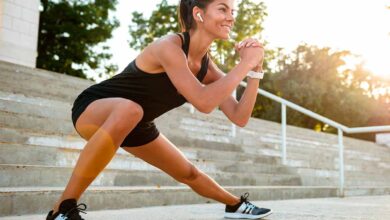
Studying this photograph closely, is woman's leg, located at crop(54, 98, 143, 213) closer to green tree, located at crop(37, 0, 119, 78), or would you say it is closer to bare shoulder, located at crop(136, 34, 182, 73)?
bare shoulder, located at crop(136, 34, 182, 73)

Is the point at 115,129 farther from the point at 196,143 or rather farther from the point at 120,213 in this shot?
the point at 196,143

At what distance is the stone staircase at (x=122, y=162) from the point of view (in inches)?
133

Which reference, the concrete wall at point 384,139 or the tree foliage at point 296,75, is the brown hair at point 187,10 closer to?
the concrete wall at point 384,139

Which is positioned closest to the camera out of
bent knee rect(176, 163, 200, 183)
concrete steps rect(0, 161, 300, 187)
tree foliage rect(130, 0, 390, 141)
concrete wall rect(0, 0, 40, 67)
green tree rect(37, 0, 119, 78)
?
bent knee rect(176, 163, 200, 183)

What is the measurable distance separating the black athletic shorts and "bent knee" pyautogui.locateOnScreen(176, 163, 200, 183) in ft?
1.08

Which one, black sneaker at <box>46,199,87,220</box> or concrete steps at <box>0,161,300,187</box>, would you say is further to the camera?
concrete steps at <box>0,161,300,187</box>

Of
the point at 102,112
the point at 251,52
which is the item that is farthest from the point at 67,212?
the point at 251,52

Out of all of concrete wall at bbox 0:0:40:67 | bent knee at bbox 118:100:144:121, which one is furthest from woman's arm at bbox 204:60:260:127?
concrete wall at bbox 0:0:40:67

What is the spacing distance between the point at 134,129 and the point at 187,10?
710 mm

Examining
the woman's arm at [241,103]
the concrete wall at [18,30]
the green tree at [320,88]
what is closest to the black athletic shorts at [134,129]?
the woman's arm at [241,103]

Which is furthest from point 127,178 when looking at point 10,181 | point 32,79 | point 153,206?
point 32,79

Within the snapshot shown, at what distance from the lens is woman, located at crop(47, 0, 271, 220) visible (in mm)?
2164

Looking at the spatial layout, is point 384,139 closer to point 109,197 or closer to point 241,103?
point 109,197

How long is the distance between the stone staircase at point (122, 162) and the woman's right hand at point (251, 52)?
5.39ft
